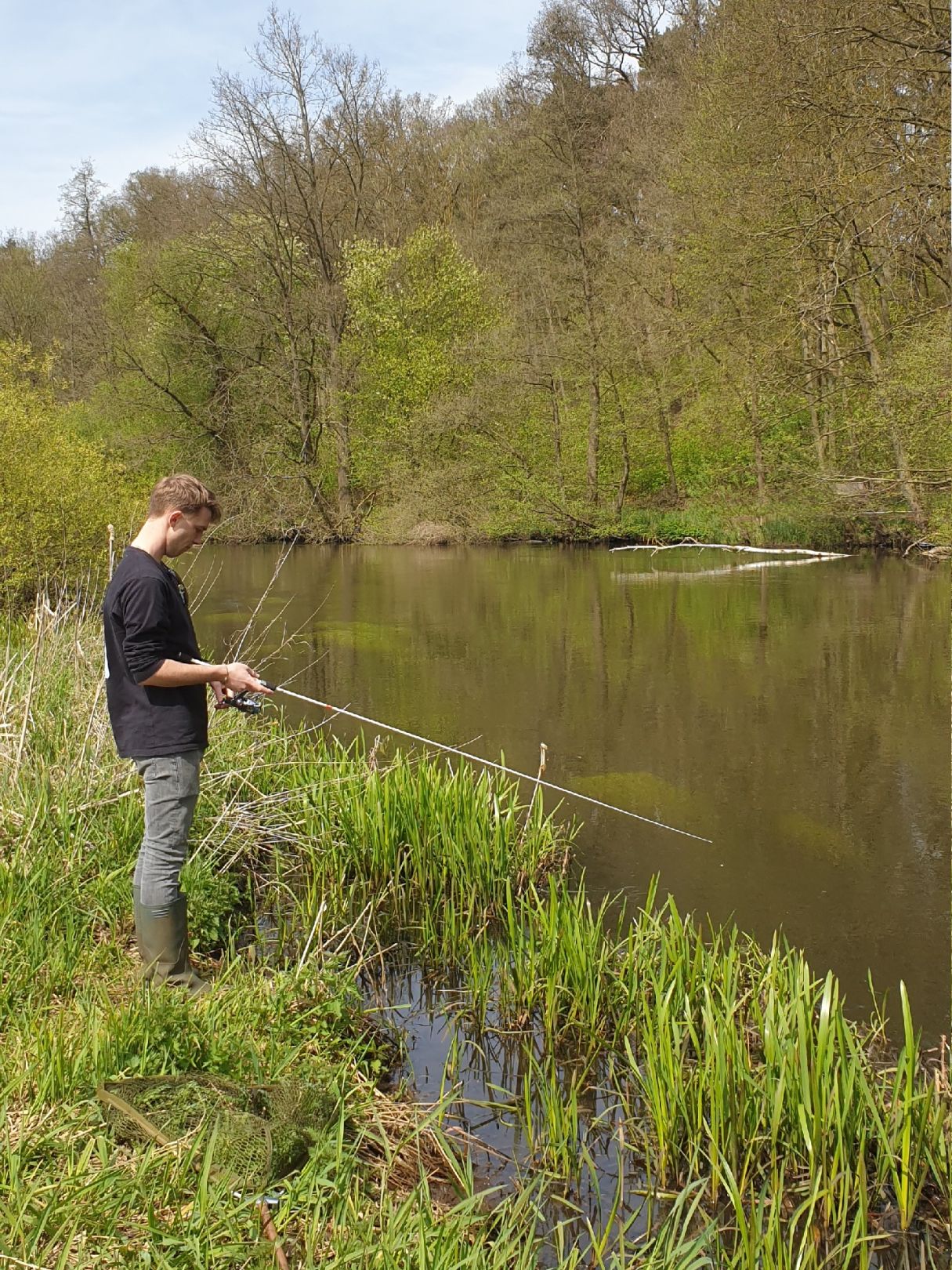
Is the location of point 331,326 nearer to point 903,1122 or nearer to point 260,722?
point 260,722

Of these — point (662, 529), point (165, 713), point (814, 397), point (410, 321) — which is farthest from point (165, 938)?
point (410, 321)

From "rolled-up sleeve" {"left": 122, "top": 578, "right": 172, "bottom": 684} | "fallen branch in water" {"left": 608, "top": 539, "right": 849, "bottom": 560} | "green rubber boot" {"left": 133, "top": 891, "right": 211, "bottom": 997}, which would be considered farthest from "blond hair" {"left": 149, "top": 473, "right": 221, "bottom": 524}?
"fallen branch in water" {"left": 608, "top": 539, "right": 849, "bottom": 560}

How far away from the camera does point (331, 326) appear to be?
30.3 meters

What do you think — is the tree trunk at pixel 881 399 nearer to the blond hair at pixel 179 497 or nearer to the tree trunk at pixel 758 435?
the tree trunk at pixel 758 435

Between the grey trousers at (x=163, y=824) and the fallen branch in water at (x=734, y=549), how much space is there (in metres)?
18.9

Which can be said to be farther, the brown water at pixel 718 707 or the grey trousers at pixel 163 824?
the brown water at pixel 718 707

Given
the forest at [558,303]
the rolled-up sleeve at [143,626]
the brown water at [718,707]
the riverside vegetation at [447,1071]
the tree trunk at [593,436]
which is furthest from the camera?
the tree trunk at [593,436]

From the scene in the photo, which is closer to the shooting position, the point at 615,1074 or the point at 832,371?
the point at 615,1074

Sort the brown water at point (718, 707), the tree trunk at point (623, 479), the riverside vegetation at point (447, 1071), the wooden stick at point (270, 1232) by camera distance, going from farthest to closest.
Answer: the tree trunk at point (623, 479) < the brown water at point (718, 707) < the riverside vegetation at point (447, 1071) < the wooden stick at point (270, 1232)

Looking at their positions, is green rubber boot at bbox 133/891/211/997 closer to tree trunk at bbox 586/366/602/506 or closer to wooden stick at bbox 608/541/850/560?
wooden stick at bbox 608/541/850/560

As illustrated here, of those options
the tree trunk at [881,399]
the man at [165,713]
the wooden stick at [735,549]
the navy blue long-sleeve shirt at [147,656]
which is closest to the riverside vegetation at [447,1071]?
the man at [165,713]

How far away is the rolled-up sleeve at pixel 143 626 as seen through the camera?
3.50 metres

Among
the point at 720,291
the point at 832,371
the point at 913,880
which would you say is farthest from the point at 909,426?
the point at 913,880

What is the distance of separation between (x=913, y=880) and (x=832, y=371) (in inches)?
538
